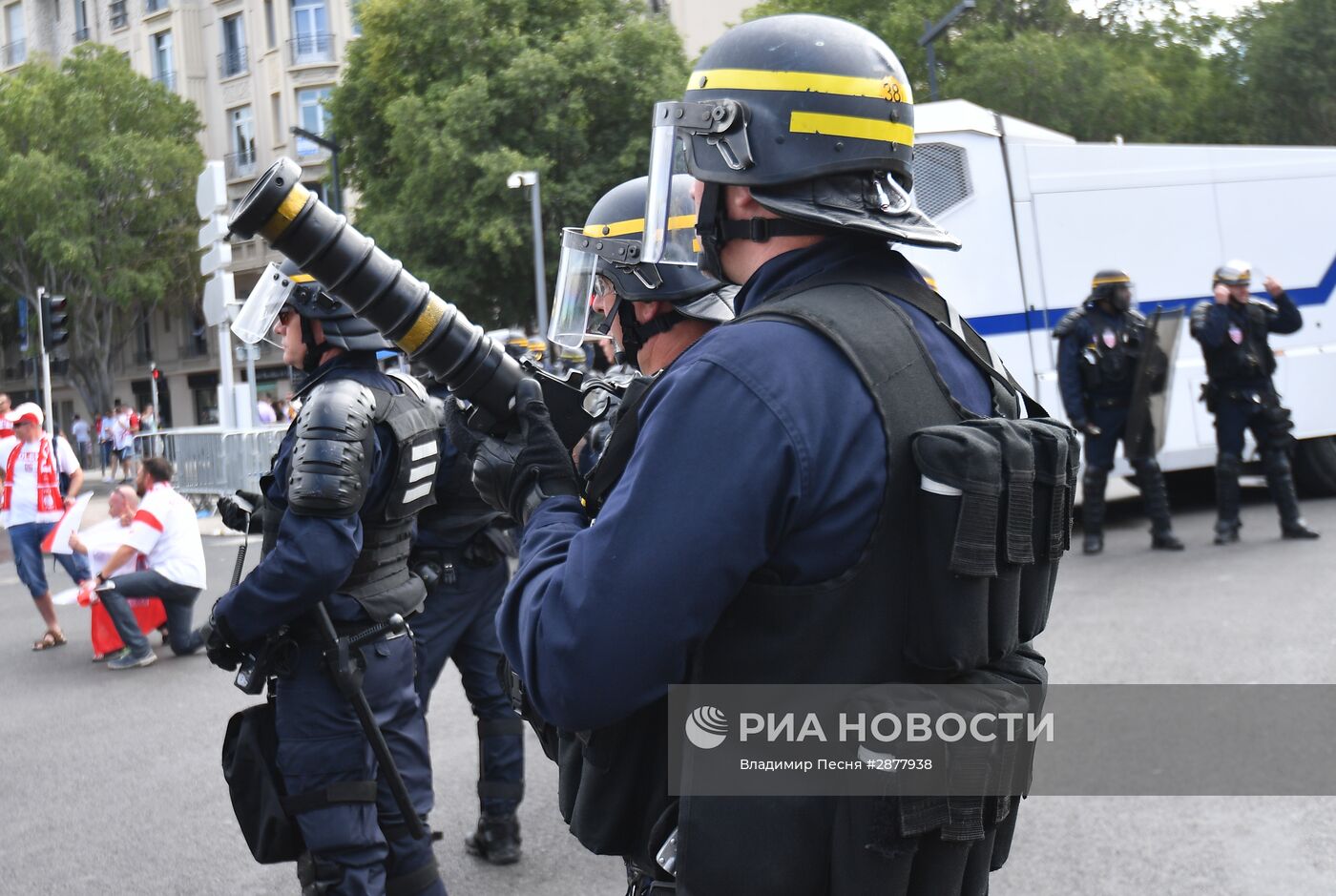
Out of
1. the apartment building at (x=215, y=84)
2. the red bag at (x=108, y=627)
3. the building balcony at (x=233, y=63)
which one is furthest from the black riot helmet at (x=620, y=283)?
the building balcony at (x=233, y=63)

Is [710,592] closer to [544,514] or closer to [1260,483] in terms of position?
[544,514]

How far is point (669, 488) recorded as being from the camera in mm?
1613

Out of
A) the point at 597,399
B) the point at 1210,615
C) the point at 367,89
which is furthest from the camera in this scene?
the point at 367,89

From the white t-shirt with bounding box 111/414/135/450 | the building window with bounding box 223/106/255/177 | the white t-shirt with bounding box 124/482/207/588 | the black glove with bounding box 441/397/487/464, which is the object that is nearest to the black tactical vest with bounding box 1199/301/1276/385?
the white t-shirt with bounding box 124/482/207/588

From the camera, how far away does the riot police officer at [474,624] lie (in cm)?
463

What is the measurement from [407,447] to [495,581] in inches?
51.9

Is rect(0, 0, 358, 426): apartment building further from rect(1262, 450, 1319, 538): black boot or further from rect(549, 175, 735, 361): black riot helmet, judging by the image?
rect(549, 175, 735, 361): black riot helmet

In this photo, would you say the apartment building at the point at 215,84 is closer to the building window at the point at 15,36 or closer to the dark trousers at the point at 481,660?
the building window at the point at 15,36

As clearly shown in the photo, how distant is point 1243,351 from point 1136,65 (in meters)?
21.3

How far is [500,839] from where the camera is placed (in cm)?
461

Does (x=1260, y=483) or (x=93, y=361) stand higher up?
(x=93, y=361)

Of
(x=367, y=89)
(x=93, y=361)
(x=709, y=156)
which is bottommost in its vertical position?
(x=709, y=156)

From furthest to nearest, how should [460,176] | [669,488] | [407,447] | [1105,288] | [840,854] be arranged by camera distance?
[460,176]
[1105,288]
[407,447]
[840,854]
[669,488]

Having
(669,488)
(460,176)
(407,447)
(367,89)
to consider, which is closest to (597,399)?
(669,488)
